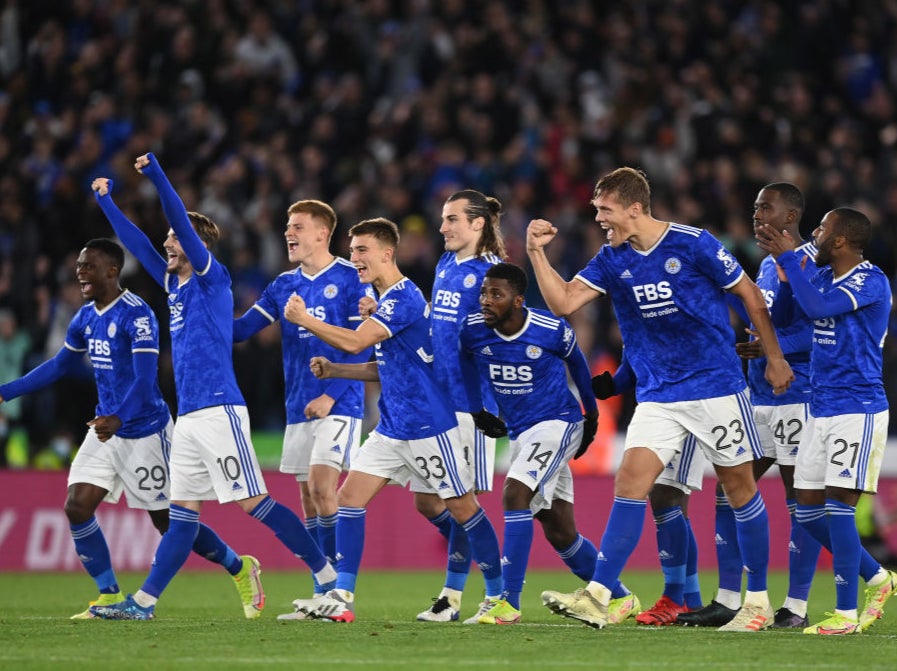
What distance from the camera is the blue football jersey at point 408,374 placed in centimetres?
980

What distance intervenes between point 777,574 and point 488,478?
6524 mm

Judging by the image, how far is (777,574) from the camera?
15680 mm

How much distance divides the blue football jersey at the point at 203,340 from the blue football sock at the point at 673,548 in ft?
9.86

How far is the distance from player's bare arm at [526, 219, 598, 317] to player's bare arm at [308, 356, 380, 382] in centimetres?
151

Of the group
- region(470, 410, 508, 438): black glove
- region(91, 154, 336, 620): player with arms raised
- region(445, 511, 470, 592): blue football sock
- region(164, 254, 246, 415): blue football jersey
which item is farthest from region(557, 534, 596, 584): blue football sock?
region(164, 254, 246, 415): blue football jersey

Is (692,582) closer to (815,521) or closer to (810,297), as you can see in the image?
(815,521)

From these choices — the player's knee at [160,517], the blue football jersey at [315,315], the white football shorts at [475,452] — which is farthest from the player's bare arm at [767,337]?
the player's knee at [160,517]

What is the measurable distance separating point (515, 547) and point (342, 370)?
1.63 m

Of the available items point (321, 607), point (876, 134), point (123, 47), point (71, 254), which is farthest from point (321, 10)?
point (321, 607)

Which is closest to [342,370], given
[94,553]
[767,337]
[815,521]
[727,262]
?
[94,553]

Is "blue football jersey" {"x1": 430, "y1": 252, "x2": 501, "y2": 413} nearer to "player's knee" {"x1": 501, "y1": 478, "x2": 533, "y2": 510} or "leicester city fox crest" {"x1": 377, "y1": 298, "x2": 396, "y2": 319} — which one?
"leicester city fox crest" {"x1": 377, "y1": 298, "x2": 396, "y2": 319}

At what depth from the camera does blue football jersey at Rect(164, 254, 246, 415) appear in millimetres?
9969

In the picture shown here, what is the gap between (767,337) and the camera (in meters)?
8.80

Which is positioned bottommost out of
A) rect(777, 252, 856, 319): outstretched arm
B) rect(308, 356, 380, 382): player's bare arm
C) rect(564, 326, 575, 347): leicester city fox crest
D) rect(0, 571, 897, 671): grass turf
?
rect(0, 571, 897, 671): grass turf
